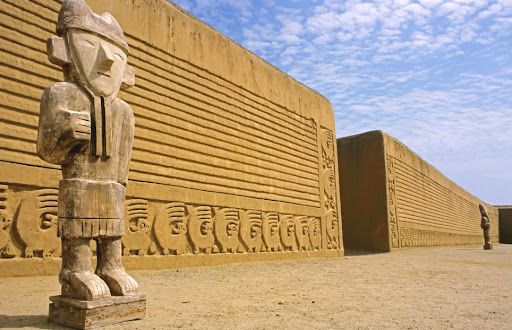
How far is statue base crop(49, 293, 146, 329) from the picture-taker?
9.13 feet

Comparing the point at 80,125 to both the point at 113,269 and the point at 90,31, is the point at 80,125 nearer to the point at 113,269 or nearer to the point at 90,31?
the point at 90,31

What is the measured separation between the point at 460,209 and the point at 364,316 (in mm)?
22679

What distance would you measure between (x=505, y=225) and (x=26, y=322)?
39.4 m

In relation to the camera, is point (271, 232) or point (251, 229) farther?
point (271, 232)

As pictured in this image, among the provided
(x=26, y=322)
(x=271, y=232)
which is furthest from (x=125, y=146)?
(x=271, y=232)

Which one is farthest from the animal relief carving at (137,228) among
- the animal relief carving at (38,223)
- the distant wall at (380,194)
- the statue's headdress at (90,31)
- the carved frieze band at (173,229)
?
the distant wall at (380,194)

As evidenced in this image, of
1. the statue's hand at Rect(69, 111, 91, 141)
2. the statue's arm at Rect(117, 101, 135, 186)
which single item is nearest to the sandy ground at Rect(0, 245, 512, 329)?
the statue's arm at Rect(117, 101, 135, 186)

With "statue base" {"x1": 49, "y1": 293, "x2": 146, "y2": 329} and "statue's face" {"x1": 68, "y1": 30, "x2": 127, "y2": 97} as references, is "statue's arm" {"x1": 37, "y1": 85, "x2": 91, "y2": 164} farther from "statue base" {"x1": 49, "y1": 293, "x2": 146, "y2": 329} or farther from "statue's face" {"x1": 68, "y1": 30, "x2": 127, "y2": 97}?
"statue base" {"x1": 49, "y1": 293, "x2": 146, "y2": 329}

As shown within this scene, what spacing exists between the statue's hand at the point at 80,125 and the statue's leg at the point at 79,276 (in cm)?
68

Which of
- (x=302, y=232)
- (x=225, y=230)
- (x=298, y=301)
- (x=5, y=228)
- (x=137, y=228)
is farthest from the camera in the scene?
(x=302, y=232)

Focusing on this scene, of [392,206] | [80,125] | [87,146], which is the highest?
[80,125]

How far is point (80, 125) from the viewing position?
3.04 m

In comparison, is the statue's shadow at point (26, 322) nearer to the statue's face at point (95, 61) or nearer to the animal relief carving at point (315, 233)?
the statue's face at point (95, 61)

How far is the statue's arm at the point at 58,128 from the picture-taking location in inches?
117
